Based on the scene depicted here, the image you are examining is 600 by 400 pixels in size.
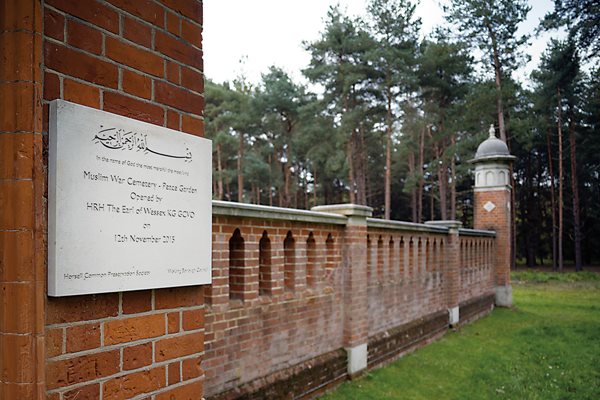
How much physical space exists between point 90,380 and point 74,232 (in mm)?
488

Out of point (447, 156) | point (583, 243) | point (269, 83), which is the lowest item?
point (583, 243)

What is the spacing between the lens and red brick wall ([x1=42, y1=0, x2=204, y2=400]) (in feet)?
4.83

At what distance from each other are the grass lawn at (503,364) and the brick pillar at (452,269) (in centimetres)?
43

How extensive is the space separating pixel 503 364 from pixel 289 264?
14.1 ft

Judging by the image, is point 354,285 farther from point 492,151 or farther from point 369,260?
point 492,151

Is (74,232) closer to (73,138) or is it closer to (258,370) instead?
(73,138)

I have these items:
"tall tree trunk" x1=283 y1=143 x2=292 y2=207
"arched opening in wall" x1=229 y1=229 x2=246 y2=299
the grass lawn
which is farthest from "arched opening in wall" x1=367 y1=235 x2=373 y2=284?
"tall tree trunk" x1=283 y1=143 x2=292 y2=207

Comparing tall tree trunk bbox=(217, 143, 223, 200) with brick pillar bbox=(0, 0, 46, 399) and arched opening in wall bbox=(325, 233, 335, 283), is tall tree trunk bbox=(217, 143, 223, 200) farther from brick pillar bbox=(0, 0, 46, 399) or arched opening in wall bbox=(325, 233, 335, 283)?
brick pillar bbox=(0, 0, 46, 399)

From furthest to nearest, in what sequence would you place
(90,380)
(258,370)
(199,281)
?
(258,370)
(199,281)
(90,380)

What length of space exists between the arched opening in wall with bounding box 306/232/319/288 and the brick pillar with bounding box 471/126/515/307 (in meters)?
9.64

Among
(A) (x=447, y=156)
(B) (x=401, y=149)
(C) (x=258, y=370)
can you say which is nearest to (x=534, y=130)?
(A) (x=447, y=156)

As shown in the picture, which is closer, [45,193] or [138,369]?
[45,193]

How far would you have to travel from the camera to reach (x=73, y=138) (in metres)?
1.48

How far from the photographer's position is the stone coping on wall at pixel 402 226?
6.71 metres
